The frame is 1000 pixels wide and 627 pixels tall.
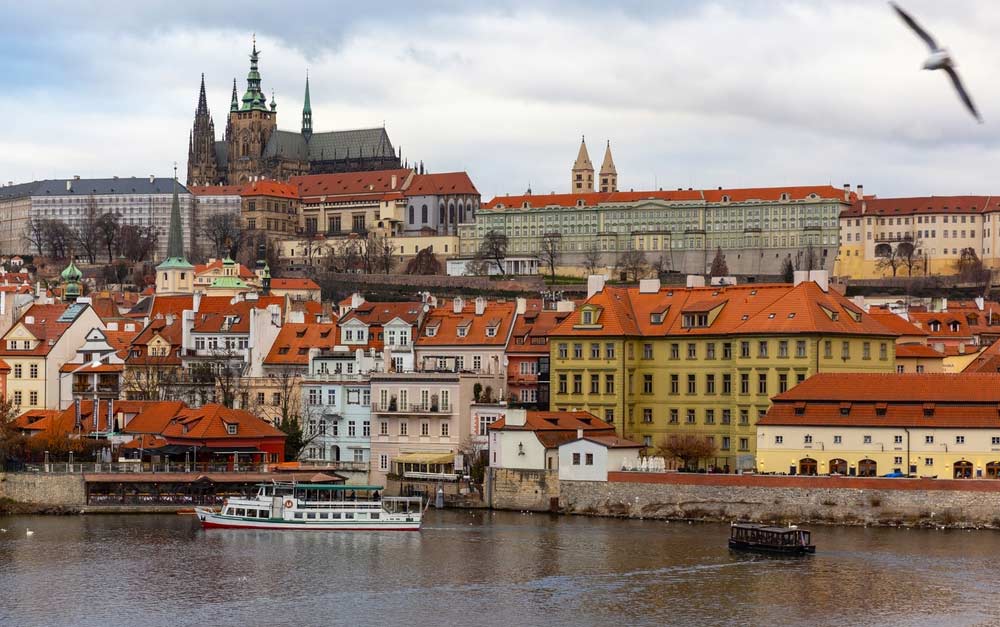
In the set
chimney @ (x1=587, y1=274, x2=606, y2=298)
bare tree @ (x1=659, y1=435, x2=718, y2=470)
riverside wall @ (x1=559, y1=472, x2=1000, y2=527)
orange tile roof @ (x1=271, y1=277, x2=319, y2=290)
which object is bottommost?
riverside wall @ (x1=559, y1=472, x2=1000, y2=527)

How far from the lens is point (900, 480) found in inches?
2282

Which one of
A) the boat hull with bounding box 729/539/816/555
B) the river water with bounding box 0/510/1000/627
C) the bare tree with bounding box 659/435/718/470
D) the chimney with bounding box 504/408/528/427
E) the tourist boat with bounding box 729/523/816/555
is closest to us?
the river water with bounding box 0/510/1000/627

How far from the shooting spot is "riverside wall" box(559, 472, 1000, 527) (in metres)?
57.2

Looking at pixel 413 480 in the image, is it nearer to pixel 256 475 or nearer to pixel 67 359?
pixel 256 475

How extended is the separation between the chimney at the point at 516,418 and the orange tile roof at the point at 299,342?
49.9ft

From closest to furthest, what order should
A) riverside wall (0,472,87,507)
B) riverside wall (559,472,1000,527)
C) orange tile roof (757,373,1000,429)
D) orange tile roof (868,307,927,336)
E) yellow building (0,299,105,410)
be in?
riverside wall (559,472,1000,527)
orange tile roof (757,373,1000,429)
riverside wall (0,472,87,507)
yellow building (0,299,105,410)
orange tile roof (868,307,927,336)

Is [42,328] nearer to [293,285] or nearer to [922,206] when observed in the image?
[293,285]

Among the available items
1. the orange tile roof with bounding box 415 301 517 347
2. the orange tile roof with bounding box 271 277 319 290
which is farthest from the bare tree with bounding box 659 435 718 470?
the orange tile roof with bounding box 271 277 319 290

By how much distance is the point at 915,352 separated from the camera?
7575cm

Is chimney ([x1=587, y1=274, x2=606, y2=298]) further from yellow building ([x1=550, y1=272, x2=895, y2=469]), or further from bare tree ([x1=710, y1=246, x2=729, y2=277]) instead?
bare tree ([x1=710, y1=246, x2=729, y2=277])

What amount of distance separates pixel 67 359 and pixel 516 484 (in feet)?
80.0

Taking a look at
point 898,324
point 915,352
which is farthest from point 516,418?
point 898,324

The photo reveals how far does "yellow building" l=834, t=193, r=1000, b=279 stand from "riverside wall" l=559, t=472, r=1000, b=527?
5092 inches

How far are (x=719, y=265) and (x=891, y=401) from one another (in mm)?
132078
